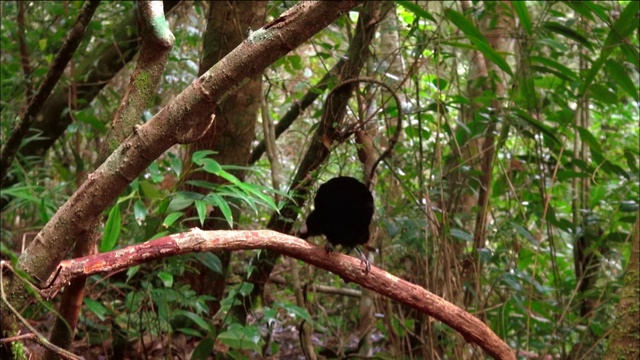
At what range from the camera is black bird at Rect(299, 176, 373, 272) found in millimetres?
2012

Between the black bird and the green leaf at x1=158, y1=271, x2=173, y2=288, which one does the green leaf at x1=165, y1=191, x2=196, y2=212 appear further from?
the black bird

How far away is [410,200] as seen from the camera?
295 centimetres

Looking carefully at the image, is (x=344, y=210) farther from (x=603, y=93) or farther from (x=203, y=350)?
(x=603, y=93)

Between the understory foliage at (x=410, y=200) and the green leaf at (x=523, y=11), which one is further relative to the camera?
the green leaf at (x=523, y=11)

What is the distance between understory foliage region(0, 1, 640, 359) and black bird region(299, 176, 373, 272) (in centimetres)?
17

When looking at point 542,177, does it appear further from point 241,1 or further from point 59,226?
point 59,226

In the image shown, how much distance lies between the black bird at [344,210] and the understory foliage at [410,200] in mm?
169

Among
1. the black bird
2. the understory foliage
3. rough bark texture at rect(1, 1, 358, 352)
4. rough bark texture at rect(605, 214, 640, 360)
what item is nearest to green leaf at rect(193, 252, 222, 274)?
the understory foliage

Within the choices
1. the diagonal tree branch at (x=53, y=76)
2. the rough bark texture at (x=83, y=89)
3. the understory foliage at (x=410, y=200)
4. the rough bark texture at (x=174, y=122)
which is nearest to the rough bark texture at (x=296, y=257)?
the rough bark texture at (x=174, y=122)

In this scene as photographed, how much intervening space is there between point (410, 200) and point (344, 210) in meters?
0.99

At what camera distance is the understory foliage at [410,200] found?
2.43 metres

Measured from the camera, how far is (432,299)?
186 cm

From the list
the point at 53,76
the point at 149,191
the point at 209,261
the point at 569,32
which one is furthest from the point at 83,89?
the point at 569,32

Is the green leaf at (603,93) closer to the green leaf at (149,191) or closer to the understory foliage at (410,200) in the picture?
the understory foliage at (410,200)
